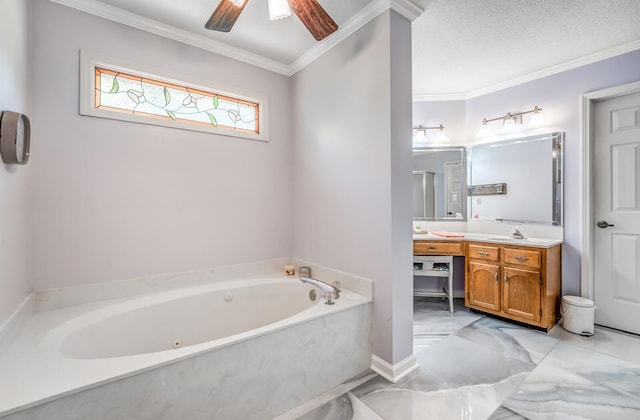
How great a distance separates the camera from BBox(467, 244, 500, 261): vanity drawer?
106 inches

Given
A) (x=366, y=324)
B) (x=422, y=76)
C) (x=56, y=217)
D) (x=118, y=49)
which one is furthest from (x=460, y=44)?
(x=56, y=217)

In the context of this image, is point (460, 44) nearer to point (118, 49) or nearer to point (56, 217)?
point (118, 49)

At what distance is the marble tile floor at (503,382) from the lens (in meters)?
1.56

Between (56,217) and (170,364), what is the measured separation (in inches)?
52.6

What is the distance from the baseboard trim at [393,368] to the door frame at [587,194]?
1.95 metres

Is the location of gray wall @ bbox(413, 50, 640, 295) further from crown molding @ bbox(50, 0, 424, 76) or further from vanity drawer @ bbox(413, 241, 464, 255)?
crown molding @ bbox(50, 0, 424, 76)

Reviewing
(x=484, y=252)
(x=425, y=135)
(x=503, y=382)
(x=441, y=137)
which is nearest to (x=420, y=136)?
(x=425, y=135)

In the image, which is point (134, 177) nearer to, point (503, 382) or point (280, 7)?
point (280, 7)

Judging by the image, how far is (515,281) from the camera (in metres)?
2.59

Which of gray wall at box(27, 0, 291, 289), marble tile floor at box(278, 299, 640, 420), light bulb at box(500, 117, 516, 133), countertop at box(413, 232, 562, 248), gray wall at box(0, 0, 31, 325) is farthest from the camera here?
light bulb at box(500, 117, 516, 133)

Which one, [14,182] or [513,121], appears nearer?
[14,182]

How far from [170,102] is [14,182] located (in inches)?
43.9

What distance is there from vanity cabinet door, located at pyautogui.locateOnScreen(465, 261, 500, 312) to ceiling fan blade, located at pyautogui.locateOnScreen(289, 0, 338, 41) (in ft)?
8.44

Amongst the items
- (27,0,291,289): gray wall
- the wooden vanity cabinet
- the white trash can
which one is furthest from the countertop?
(27,0,291,289): gray wall
